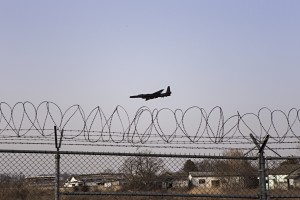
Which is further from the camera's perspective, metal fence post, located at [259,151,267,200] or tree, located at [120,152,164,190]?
tree, located at [120,152,164,190]

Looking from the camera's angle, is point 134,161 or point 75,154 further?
point 134,161

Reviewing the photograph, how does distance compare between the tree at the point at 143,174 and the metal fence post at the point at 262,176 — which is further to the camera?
the tree at the point at 143,174

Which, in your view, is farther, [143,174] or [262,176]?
[143,174]

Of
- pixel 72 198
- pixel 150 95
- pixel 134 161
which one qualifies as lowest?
pixel 72 198

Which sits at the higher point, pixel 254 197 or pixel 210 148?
pixel 210 148

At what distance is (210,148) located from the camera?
22.7 feet

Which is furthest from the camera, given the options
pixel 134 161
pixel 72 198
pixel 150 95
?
pixel 72 198

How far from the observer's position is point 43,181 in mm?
7582

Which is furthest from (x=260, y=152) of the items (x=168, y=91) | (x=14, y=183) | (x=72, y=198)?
(x=72, y=198)

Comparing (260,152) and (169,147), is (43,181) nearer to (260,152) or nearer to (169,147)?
(169,147)

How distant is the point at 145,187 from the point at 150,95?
2104 mm

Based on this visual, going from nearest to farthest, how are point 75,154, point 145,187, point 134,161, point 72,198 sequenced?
point 75,154 < point 134,161 < point 145,187 < point 72,198

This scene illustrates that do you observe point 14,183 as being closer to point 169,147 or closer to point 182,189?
point 169,147

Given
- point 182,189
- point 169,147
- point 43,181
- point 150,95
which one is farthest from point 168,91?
point 182,189
